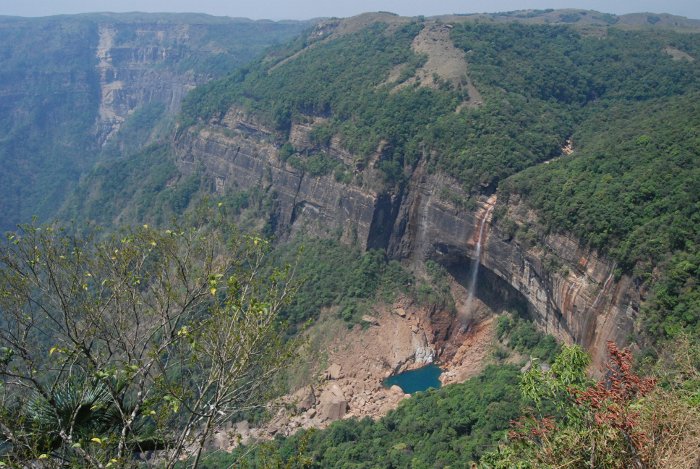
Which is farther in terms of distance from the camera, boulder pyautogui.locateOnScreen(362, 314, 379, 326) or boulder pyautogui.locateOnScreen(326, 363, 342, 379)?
boulder pyautogui.locateOnScreen(362, 314, 379, 326)

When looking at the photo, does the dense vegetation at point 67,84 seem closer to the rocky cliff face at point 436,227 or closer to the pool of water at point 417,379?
the rocky cliff face at point 436,227

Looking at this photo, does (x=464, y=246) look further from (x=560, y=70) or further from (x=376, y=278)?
(x=560, y=70)

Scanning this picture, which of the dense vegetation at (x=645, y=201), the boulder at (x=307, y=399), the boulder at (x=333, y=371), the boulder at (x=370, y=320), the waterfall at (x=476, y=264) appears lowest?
the boulder at (x=307, y=399)

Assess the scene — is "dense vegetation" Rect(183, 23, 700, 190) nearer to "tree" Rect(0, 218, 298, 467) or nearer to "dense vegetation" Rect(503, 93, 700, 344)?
"dense vegetation" Rect(503, 93, 700, 344)

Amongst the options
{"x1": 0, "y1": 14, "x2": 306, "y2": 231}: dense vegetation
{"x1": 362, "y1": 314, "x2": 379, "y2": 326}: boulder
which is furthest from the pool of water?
{"x1": 0, "y1": 14, "x2": 306, "y2": 231}: dense vegetation

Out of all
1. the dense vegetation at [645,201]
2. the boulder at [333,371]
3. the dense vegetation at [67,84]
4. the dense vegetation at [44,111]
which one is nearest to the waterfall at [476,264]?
the dense vegetation at [645,201]

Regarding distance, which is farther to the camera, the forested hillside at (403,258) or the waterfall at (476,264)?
the waterfall at (476,264)
